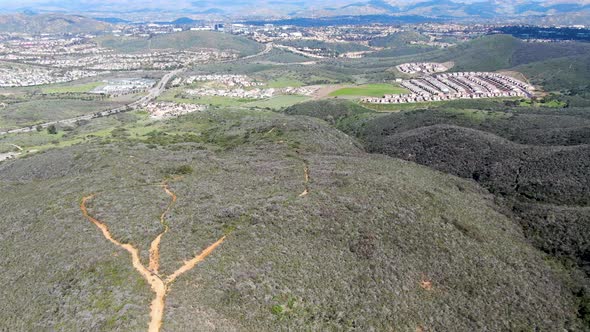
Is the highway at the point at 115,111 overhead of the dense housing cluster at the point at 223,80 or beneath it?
beneath

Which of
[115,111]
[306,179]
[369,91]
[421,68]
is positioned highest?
[306,179]

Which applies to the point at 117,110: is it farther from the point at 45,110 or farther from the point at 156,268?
the point at 156,268

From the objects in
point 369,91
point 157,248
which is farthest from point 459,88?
point 157,248

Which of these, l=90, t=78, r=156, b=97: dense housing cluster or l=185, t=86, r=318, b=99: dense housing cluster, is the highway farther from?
l=185, t=86, r=318, b=99: dense housing cluster

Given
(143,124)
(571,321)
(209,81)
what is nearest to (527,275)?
(571,321)

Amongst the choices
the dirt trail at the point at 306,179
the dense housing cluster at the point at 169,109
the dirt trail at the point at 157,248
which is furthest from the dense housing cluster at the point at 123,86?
the dirt trail at the point at 157,248

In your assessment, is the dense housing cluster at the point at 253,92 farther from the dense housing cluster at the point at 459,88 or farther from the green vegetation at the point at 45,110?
the dense housing cluster at the point at 459,88
